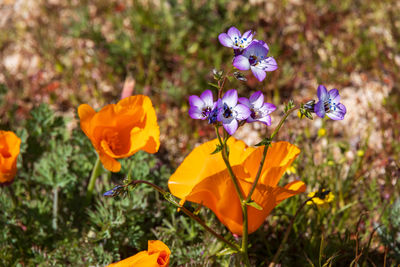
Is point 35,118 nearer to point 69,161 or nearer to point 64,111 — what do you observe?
point 69,161

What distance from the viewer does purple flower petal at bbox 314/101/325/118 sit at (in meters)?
1.33

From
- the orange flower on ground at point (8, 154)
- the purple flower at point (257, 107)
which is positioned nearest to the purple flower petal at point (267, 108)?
the purple flower at point (257, 107)

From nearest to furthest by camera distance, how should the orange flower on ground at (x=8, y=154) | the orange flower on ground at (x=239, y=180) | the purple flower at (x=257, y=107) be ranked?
1. the purple flower at (x=257, y=107)
2. the orange flower on ground at (x=239, y=180)
3. the orange flower on ground at (x=8, y=154)

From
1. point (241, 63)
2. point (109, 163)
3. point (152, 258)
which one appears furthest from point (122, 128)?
point (241, 63)

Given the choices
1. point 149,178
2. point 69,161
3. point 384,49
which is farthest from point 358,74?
point 69,161

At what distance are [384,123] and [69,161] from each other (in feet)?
6.70

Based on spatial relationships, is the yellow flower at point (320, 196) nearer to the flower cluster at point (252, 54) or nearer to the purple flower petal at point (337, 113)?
the purple flower petal at point (337, 113)

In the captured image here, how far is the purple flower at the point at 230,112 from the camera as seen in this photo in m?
1.35

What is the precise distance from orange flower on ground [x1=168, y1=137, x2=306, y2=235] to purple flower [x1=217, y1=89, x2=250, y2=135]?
9.8 inches

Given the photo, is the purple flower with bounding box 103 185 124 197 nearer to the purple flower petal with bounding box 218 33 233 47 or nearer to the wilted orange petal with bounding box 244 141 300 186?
the wilted orange petal with bounding box 244 141 300 186

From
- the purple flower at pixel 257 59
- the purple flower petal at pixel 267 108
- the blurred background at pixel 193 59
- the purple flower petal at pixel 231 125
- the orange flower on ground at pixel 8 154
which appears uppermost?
the purple flower at pixel 257 59

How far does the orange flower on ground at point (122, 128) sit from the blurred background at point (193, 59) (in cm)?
99

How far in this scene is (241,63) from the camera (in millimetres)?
1335

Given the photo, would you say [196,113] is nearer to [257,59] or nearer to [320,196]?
[257,59]
